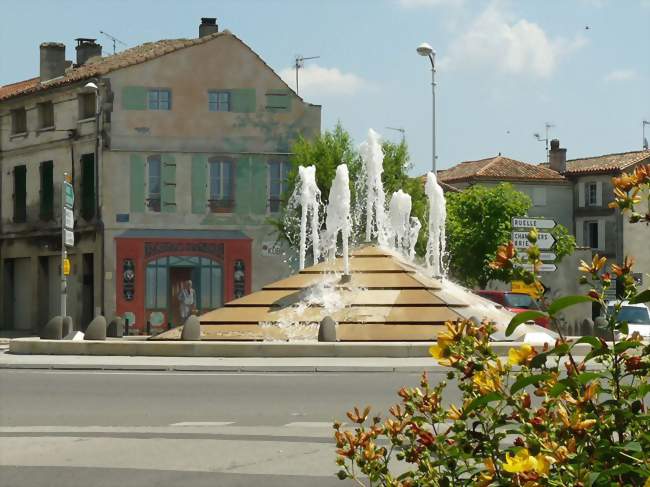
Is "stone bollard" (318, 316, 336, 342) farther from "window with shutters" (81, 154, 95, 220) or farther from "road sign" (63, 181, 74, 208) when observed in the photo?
"window with shutters" (81, 154, 95, 220)

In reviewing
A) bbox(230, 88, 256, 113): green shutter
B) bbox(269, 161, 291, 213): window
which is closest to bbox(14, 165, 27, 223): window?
bbox(230, 88, 256, 113): green shutter

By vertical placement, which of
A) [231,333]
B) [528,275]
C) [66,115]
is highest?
[66,115]

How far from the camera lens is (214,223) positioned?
47.5 m

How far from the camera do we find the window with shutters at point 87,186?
47812mm

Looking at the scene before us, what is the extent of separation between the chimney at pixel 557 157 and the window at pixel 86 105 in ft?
154

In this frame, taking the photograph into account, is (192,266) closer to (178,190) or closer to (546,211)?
(178,190)

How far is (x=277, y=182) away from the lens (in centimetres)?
4816

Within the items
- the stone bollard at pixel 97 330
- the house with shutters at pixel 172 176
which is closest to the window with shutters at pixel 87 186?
the house with shutters at pixel 172 176

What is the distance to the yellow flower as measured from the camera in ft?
11.7

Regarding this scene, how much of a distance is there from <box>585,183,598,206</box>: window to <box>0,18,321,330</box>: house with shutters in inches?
1527

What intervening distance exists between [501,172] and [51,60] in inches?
1555

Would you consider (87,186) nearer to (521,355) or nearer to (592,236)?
(592,236)

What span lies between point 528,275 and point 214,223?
4430 centimetres

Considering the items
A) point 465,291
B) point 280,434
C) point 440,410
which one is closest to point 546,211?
point 465,291
